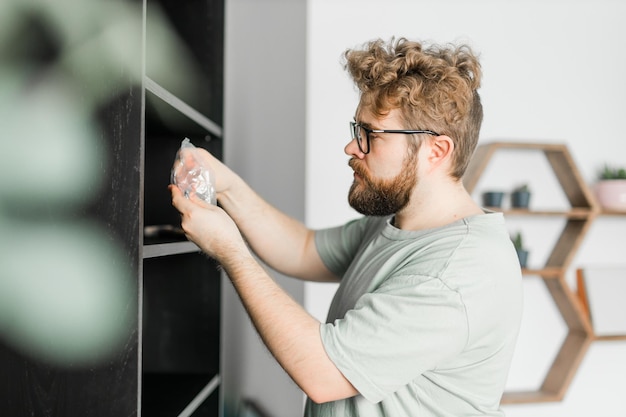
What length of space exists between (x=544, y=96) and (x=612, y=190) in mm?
594

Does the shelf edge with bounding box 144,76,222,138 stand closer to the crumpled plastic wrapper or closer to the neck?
the crumpled plastic wrapper

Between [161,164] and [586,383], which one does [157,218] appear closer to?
[161,164]

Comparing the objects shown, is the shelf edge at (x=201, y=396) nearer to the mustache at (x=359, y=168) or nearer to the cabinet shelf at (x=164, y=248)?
the cabinet shelf at (x=164, y=248)

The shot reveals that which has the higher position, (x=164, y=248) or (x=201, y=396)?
(x=164, y=248)

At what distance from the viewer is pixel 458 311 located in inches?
47.0

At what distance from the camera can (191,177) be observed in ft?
4.28

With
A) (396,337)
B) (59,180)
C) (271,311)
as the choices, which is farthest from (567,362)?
(59,180)

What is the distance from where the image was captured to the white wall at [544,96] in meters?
2.96

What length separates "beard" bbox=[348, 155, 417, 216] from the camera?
4.70 ft

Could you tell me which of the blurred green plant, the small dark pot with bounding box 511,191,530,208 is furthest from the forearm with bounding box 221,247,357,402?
the small dark pot with bounding box 511,191,530,208

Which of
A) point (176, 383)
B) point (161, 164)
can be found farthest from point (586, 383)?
point (161, 164)

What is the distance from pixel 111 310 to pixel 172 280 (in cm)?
79

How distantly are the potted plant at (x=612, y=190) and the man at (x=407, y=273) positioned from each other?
1947 mm

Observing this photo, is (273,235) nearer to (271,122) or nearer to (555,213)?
(271,122)
